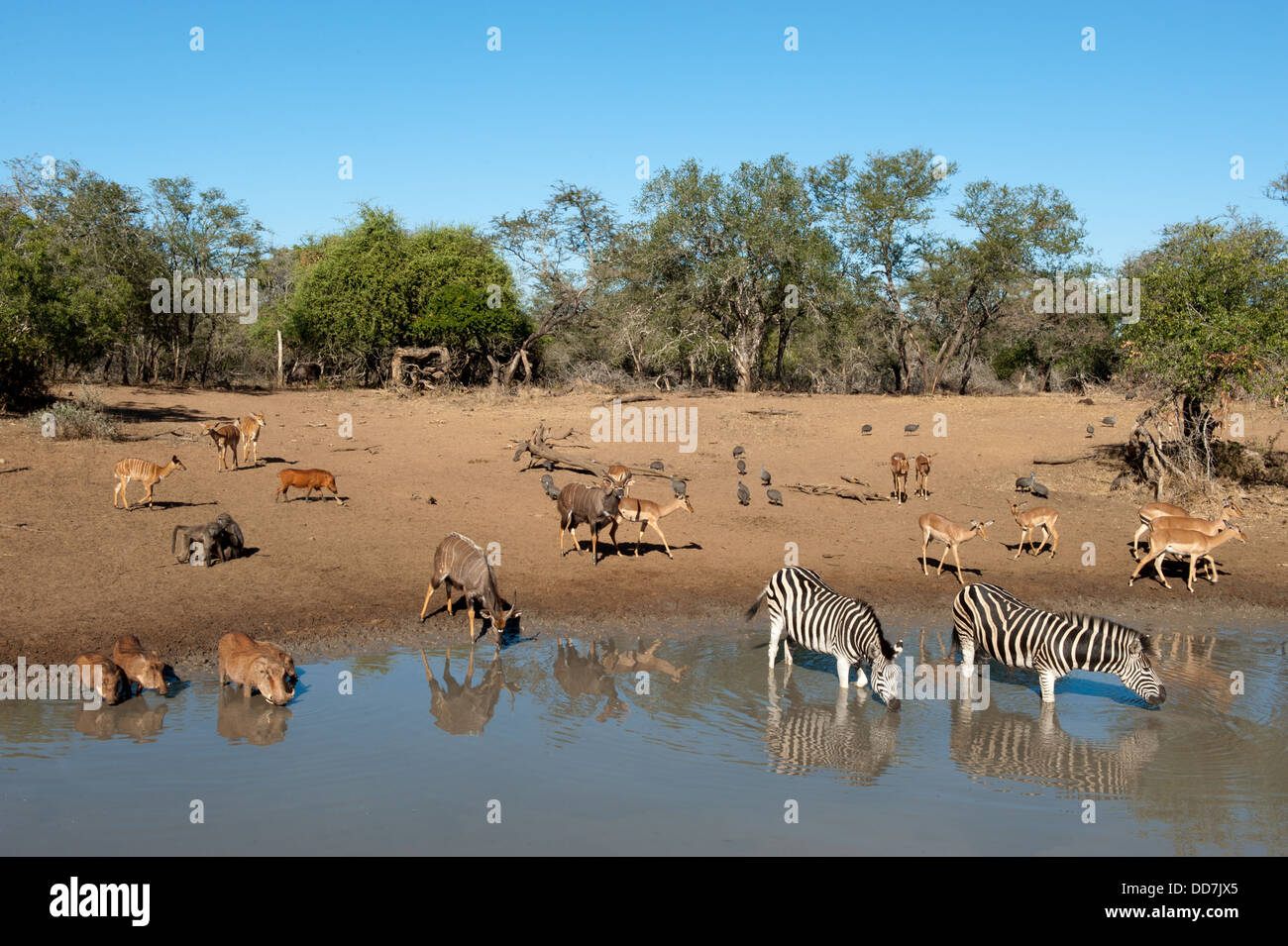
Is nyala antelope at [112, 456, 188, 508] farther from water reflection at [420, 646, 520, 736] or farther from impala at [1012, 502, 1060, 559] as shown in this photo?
impala at [1012, 502, 1060, 559]

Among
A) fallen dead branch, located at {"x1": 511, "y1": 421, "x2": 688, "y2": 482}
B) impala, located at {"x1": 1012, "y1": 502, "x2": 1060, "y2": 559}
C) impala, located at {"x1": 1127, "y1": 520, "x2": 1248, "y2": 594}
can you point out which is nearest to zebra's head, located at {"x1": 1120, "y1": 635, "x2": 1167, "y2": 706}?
impala, located at {"x1": 1127, "y1": 520, "x2": 1248, "y2": 594}

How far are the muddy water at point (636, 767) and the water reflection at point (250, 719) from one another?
0.09 ft

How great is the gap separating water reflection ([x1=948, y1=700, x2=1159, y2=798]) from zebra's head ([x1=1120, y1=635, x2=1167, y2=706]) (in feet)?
1.06

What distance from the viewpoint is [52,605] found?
12.4 m

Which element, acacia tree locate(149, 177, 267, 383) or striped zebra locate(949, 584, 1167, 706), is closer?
striped zebra locate(949, 584, 1167, 706)

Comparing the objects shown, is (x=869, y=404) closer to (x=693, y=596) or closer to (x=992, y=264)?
(x=992, y=264)

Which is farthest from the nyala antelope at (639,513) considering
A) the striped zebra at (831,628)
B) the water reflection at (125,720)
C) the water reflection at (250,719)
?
the water reflection at (125,720)

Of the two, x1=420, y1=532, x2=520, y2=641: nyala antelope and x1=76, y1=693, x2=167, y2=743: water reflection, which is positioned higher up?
x1=420, y1=532, x2=520, y2=641: nyala antelope

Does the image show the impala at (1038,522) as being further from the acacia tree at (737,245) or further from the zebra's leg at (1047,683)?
the acacia tree at (737,245)

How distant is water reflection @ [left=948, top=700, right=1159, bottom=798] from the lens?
895 centimetres

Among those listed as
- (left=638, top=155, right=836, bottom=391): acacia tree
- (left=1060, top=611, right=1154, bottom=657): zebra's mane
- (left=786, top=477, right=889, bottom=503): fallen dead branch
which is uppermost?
(left=638, top=155, right=836, bottom=391): acacia tree

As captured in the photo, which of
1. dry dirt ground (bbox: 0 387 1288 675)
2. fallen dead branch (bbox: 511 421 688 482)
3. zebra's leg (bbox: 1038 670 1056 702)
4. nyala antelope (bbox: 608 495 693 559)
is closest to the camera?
zebra's leg (bbox: 1038 670 1056 702)

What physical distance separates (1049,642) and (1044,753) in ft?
5.12
